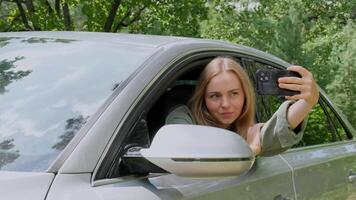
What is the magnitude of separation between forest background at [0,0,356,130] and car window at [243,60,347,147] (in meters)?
9.60

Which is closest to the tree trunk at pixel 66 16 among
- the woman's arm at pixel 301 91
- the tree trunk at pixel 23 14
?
the tree trunk at pixel 23 14

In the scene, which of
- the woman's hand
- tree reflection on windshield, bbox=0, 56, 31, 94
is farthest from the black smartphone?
tree reflection on windshield, bbox=0, 56, 31, 94

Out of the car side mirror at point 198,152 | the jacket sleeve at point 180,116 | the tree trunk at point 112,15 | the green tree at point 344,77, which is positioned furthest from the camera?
the tree trunk at point 112,15

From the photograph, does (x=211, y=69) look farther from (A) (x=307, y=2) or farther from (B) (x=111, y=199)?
(A) (x=307, y=2)

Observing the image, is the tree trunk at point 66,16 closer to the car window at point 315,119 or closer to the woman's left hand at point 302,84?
the car window at point 315,119

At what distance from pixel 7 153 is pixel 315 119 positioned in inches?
91.3

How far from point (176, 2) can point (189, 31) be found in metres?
0.94

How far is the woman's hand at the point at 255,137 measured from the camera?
2.82 m

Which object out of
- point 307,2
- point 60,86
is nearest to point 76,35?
point 60,86

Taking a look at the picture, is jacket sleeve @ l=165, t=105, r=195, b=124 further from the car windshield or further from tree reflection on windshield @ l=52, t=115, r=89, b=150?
tree reflection on windshield @ l=52, t=115, r=89, b=150

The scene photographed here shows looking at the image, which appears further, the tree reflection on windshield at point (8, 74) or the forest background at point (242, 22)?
the forest background at point (242, 22)

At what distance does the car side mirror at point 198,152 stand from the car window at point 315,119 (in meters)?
1.21

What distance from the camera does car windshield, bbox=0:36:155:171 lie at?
7.02 ft

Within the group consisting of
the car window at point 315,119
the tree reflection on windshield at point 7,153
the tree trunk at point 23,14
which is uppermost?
the tree reflection on windshield at point 7,153
